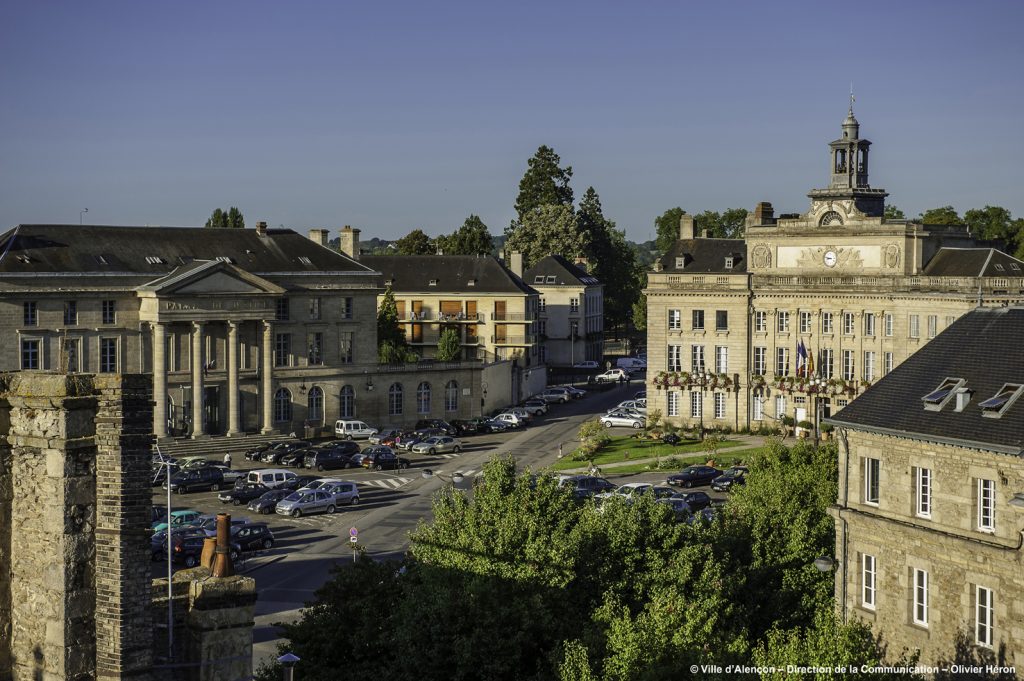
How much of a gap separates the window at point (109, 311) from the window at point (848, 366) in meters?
45.4

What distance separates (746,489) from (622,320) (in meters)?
102

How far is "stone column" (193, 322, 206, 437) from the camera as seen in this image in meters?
84.6

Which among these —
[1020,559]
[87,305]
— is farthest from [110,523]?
[87,305]

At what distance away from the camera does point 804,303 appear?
8944cm

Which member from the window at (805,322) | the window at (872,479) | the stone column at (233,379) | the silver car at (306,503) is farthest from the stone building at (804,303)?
the window at (872,479)

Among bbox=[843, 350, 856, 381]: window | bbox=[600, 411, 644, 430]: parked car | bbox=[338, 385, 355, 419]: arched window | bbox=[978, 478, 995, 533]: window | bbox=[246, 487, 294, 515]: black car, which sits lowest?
bbox=[246, 487, 294, 515]: black car

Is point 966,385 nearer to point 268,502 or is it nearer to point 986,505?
point 986,505

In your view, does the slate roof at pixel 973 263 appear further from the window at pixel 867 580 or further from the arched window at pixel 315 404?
the window at pixel 867 580

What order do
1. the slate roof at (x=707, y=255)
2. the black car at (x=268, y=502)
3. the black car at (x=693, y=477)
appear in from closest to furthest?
1. the black car at (x=268, y=502)
2. the black car at (x=693, y=477)
3. the slate roof at (x=707, y=255)

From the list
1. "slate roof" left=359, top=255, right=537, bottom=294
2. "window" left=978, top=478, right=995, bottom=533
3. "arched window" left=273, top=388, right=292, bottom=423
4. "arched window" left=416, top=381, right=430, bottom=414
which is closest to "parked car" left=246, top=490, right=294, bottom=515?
"arched window" left=273, top=388, right=292, bottom=423

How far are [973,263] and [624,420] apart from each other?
25.1m

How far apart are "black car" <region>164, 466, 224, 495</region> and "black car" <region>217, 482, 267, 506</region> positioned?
177 centimetres

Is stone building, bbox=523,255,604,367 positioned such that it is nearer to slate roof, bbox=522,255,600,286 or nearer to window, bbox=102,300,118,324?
slate roof, bbox=522,255,600,286

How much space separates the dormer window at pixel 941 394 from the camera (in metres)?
39.7
